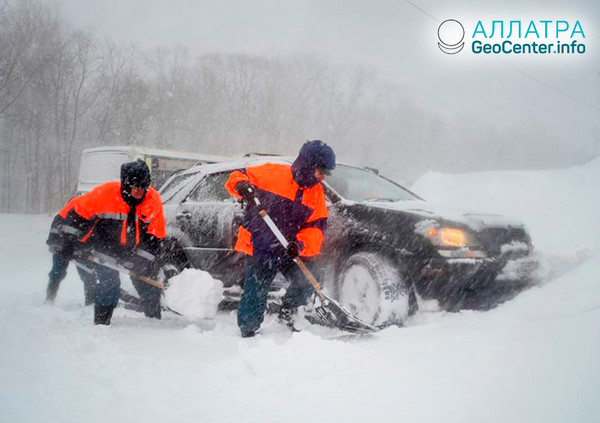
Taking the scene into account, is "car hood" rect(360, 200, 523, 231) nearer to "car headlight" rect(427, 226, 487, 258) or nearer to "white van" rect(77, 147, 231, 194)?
"car headlight" rect(427, 226, 487, 258)

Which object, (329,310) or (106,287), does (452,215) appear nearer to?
(329,310)

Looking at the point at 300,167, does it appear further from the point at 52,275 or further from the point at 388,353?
the point at 52,275

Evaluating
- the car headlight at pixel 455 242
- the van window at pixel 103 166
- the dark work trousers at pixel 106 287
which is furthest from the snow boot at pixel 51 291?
the van window at pixel 103 166

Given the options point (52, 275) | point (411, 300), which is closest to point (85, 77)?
point (52, 275)

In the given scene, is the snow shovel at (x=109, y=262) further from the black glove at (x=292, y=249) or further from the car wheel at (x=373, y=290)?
the car wheel at (x=373, y=290)

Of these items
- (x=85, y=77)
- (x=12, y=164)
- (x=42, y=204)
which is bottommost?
(x=42, y=204)

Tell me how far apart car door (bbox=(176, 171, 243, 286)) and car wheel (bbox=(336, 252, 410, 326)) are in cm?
105

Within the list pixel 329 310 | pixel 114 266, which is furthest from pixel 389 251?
pixel 114 266

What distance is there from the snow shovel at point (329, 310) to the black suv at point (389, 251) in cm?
21

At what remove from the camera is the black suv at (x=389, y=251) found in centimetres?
325

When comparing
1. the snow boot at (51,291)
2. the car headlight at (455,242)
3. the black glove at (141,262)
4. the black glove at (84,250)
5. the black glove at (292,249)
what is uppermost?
the car headlight at (455,242)

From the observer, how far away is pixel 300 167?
3.17 metres

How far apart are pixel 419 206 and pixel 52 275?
3.46m

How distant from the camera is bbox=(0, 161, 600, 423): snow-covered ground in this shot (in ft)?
6.28
